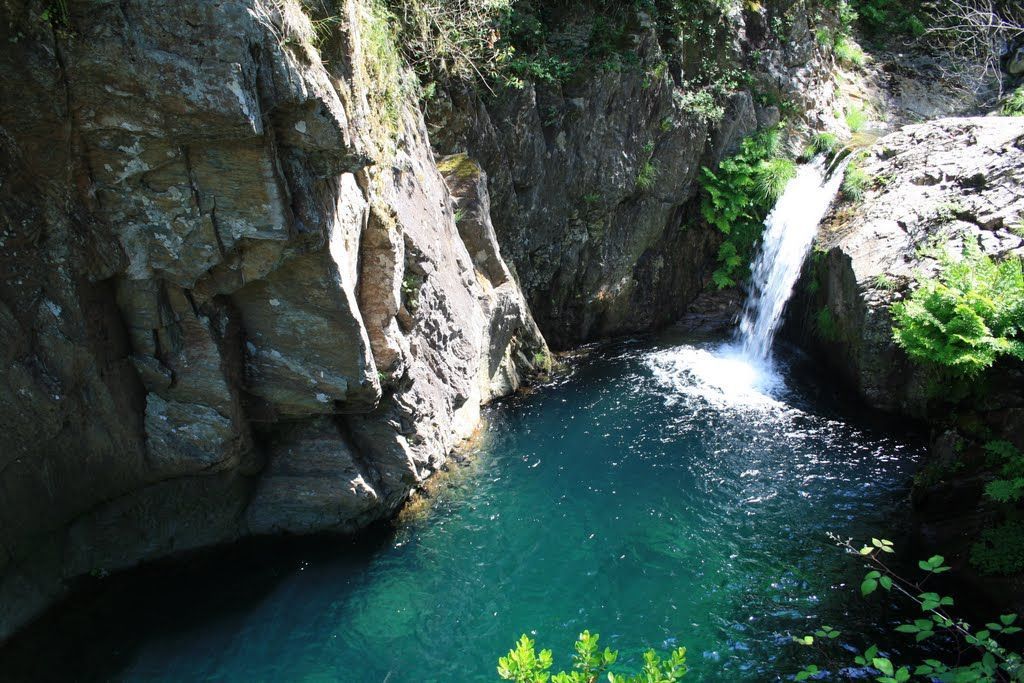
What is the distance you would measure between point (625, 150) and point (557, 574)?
29.6 ft

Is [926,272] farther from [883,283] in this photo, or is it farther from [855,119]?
[855,119]

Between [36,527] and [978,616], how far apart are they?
402 inches

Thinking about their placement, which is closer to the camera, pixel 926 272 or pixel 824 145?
pixel 926 272

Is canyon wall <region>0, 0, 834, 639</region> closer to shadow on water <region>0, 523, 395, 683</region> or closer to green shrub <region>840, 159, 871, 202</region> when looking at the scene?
shadow on water <region>0, 523, 395, 683</region>

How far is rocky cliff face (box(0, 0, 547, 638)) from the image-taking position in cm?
544

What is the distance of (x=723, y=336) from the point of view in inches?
587

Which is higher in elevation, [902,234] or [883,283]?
[902,234]

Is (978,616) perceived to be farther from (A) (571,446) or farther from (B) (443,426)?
(B) (443,426)

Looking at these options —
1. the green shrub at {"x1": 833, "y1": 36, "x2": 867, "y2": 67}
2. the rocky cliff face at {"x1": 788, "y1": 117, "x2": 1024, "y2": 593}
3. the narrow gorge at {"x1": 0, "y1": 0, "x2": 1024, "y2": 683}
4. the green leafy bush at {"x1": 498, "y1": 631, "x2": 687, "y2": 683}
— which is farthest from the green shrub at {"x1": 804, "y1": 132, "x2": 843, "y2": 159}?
the green leafy bush at {"x1": 498, "y1": 631, "x2": 687, "y2": 683}

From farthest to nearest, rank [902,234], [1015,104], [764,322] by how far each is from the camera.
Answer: [1015,104] < [764,322] < [902,234]

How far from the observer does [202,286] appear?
22.0 ft

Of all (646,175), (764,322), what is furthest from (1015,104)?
(646,175)

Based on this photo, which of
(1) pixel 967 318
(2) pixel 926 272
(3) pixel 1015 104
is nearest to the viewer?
(1) pixel 967 318

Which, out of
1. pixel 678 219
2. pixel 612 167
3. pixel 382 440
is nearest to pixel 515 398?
pixel 382 440
